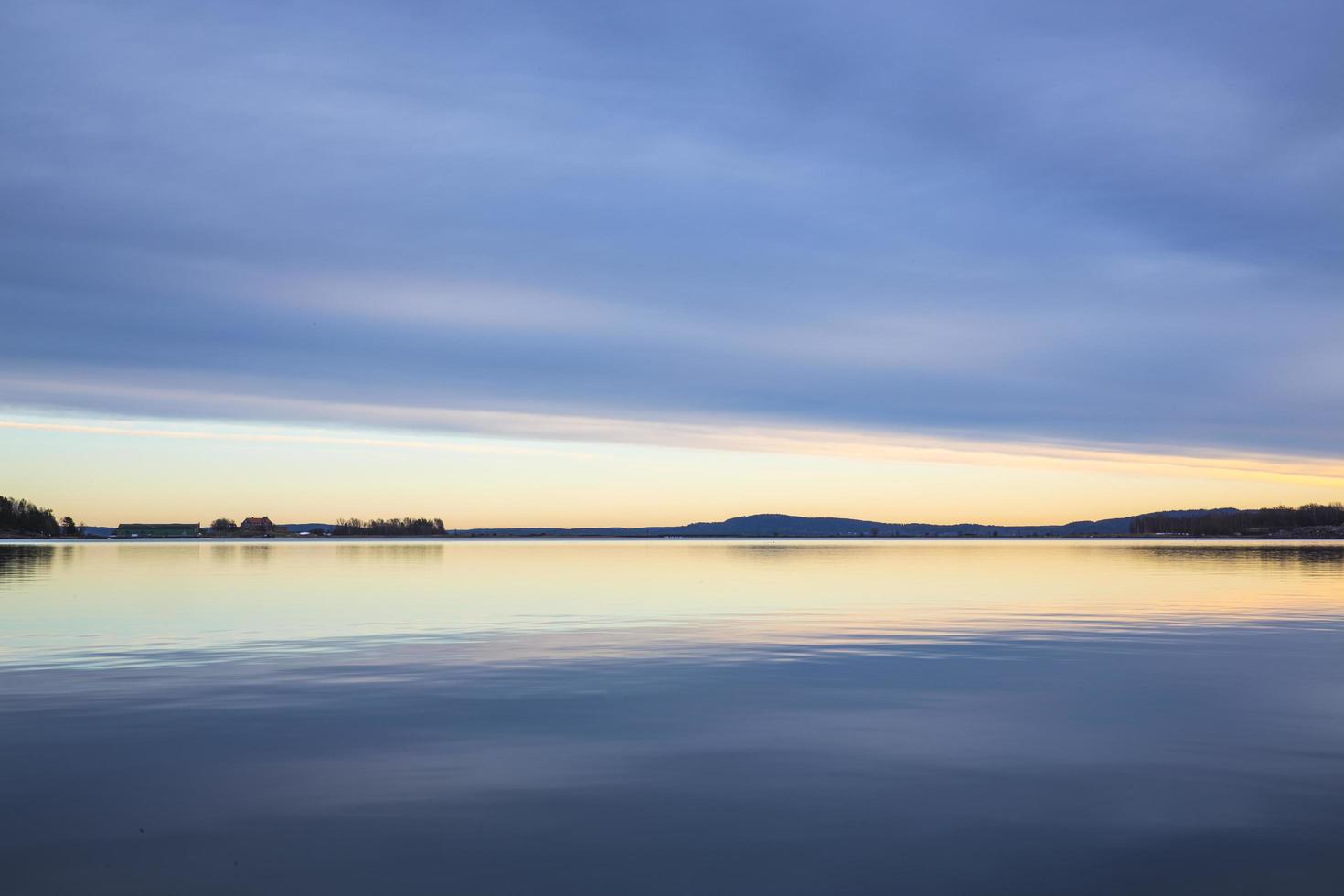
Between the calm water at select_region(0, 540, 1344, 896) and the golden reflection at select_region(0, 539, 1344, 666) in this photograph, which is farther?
the golden reflection at select_region(0, 539, 1344, 666)

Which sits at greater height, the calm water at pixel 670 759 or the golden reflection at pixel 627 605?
the calm water at pixel 670 759

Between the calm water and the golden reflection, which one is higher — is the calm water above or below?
above

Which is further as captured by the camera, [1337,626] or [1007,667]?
[1337,626]

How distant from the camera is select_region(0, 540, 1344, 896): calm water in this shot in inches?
456

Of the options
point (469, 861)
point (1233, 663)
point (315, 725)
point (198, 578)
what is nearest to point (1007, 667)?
point (1233, 663)

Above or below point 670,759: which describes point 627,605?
below

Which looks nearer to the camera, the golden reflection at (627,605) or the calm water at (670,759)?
the calm water at (670,759)

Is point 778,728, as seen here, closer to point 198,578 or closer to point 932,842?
point 932,842

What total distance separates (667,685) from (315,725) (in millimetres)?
8110

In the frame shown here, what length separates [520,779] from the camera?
15.1m

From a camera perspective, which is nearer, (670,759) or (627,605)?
(670,759)

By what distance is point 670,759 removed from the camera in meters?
16.5

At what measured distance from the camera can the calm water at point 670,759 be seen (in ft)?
38.0

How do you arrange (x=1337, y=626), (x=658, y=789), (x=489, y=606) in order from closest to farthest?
1. (x=658, y=789)
2. (x=1337, y=626)
3. (x=489, y=606)
